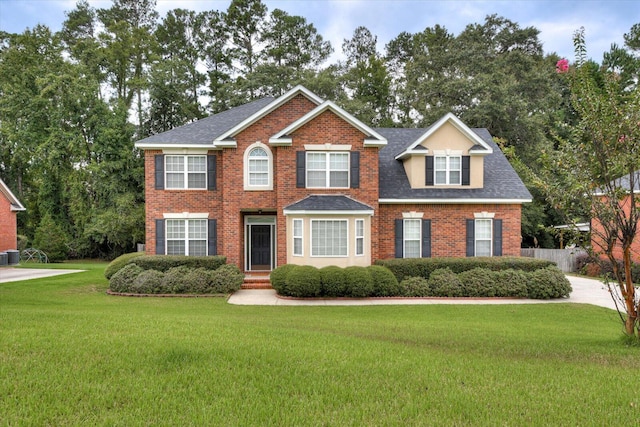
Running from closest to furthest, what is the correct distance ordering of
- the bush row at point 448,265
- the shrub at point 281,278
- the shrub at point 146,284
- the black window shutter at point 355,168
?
1. the shrub at point 281,278
2. the shrub at point 146,284
3. the bush row at point 448,265
4. the black window shutter at point 355,168

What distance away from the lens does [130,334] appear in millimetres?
7848

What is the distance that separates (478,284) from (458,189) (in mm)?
4914

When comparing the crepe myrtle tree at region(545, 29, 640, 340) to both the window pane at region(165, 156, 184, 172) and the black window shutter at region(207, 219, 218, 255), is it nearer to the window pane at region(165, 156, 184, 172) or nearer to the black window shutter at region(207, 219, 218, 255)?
the black window shutter at region(207, 219, 218, 255)

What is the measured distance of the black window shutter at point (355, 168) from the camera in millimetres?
18953

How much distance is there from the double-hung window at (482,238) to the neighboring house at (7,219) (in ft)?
96.6

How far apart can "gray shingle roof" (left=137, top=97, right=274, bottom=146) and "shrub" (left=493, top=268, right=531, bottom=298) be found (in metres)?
12.6

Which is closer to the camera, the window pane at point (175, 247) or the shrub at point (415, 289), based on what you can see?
the shrub at point (415, 289)

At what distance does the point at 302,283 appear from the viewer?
15.9 meters

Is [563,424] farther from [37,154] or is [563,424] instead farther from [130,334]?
[37,154]

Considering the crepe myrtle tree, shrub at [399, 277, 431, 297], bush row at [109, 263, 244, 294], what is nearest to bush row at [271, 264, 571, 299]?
shrub at [399, 277, 431, 297]

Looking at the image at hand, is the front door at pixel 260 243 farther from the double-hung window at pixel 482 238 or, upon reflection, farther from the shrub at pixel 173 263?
the double-hung window at pixel 482 238

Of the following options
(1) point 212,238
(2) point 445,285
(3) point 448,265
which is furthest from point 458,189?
(1) point 212,238

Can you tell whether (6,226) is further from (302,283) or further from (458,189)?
(458,189)

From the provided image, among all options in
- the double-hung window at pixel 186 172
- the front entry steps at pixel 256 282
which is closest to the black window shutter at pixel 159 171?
the double-hung window at pixel 186 172
